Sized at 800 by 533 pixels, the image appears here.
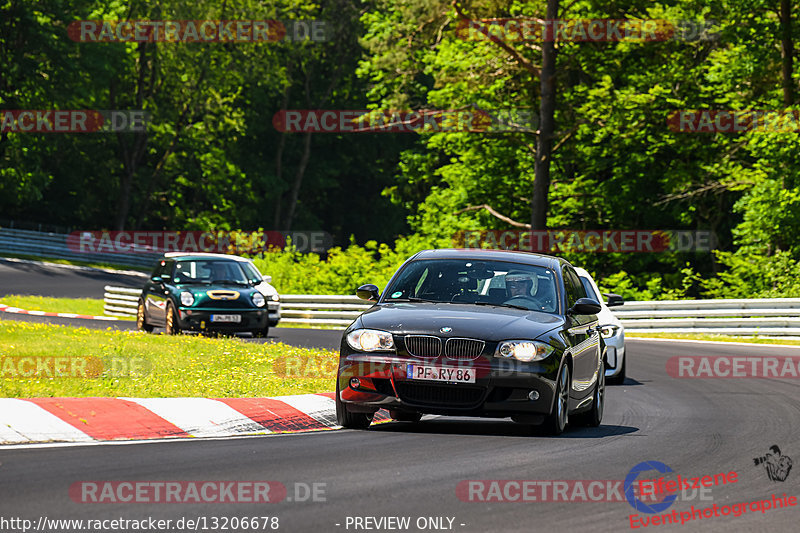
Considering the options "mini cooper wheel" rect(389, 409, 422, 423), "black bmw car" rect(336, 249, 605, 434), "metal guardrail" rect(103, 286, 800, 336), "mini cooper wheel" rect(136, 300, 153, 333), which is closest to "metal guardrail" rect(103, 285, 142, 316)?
"metal guardrail" rect(103, 286, 800, 336)

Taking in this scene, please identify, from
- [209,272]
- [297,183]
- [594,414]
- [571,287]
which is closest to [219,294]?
[209,272]

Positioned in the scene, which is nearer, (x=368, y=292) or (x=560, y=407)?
(x=560, y=407)

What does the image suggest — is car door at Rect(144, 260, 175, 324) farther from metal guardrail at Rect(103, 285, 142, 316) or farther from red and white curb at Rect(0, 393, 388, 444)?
red and white curb at Rect(0, 393, 388, 444)

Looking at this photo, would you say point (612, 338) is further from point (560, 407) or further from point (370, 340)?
point (370, 340)

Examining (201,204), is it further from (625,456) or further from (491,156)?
(625,456)

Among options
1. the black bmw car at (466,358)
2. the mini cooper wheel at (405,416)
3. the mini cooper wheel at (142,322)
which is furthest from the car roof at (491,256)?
the mini cooper wheel at (142,322)

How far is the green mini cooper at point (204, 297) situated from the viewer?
77.7ft

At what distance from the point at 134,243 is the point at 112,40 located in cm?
1090

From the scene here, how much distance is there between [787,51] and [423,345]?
28.2 metres

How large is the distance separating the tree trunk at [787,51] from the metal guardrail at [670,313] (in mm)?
8387

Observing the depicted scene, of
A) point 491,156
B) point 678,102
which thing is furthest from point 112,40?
point 678,102

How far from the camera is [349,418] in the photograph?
35.1 feet

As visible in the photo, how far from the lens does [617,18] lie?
42031mm

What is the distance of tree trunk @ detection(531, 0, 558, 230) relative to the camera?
127ft
